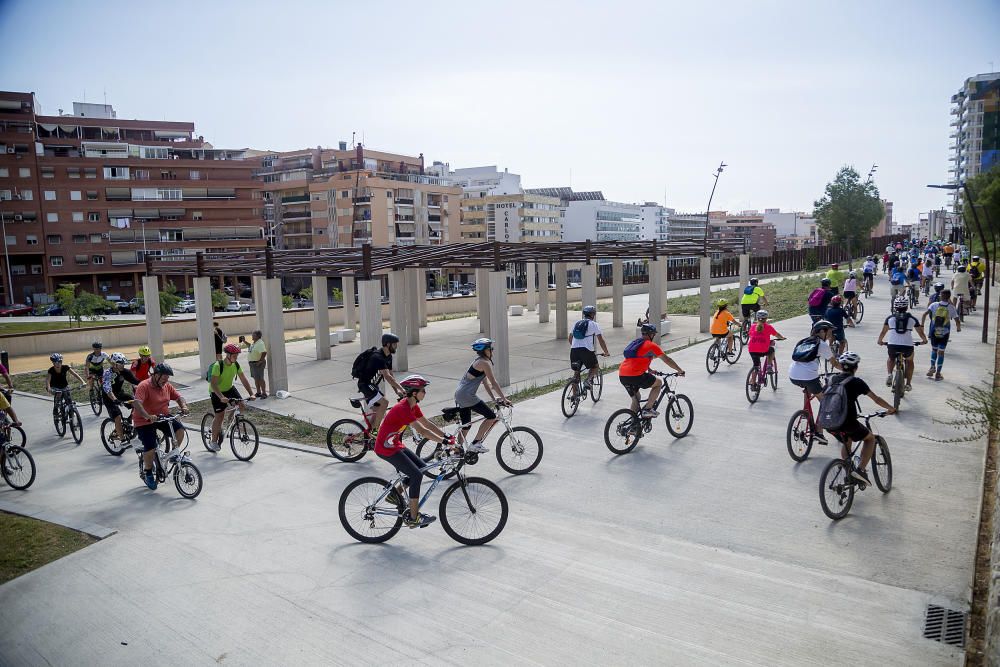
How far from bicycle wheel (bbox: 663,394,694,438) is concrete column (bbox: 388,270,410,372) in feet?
33.4

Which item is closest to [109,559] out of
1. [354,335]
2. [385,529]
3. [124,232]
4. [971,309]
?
[385,529]

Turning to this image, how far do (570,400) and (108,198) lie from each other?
215 feet

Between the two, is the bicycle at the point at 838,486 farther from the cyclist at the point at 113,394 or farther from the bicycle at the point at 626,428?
the cyclist at the point at 113,394

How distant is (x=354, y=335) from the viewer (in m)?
26.1

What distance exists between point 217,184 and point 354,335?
5108cm

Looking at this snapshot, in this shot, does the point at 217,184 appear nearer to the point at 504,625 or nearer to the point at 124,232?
the point at 124,232

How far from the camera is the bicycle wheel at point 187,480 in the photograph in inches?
343

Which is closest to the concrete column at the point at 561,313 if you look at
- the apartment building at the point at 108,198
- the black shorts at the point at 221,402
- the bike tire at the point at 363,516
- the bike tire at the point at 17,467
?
the black shorts at the point at 221,402

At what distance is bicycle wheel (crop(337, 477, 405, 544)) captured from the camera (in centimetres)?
694

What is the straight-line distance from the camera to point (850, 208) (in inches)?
2160

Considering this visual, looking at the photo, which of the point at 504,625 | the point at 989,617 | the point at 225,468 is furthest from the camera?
the point at 225,468

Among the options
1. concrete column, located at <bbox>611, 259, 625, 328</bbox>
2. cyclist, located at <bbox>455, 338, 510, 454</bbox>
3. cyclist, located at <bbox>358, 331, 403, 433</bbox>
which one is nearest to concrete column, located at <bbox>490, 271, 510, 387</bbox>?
cyclist, located at <bbox>358, 331, 403, 433</bbox>

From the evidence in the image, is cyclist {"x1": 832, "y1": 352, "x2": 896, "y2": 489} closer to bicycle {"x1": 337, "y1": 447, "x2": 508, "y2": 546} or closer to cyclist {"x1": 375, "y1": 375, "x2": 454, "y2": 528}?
bicycle {"x1": 337, "y1": 447, "x2": 508, "y2": 546}

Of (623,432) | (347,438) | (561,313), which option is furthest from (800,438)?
(561,313)
